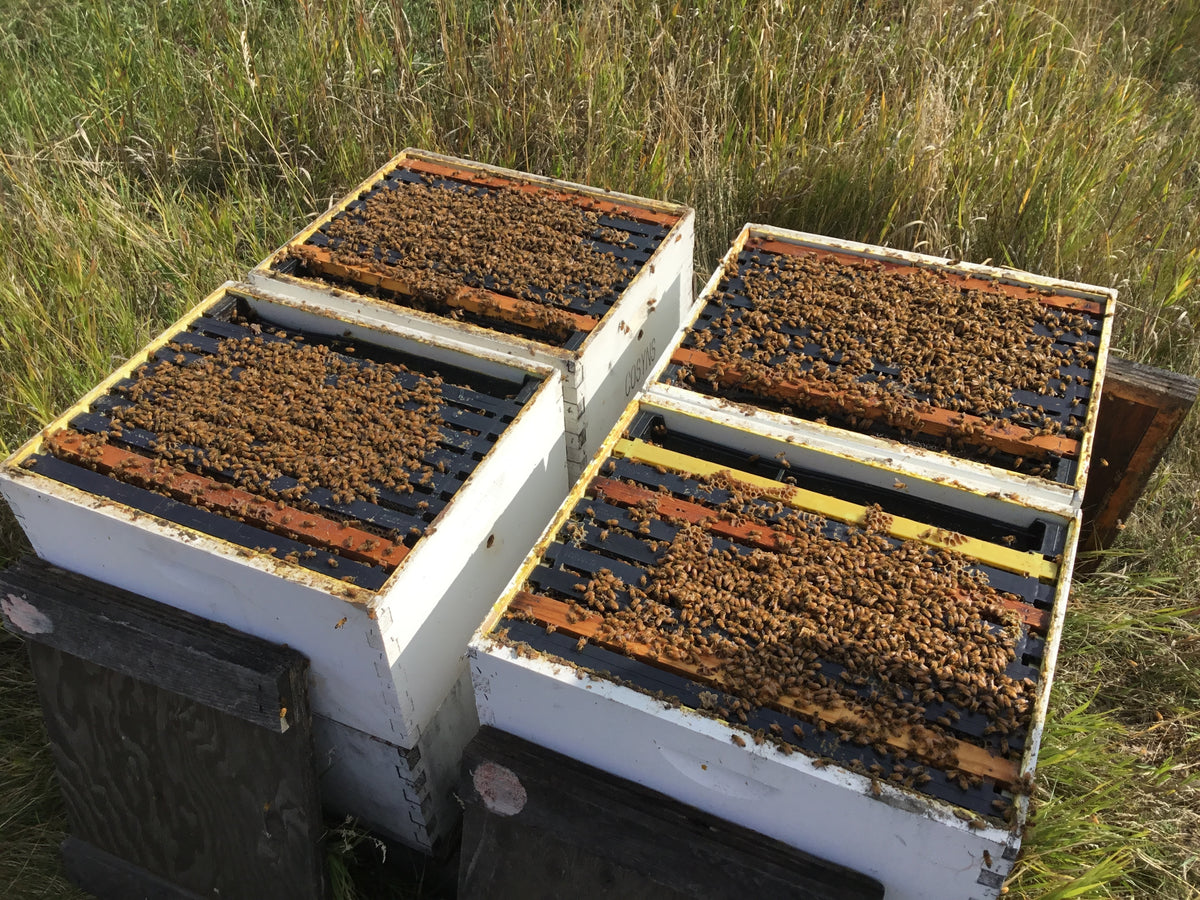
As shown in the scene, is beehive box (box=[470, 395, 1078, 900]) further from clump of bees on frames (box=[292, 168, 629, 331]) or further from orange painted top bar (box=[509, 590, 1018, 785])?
clump of bees on frames (box=[292, 168, 629, 331])

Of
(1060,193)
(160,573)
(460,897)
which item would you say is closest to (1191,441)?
(1060,193)

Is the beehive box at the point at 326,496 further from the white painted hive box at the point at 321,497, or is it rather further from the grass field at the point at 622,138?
Result: the grass field at the point at 622,138

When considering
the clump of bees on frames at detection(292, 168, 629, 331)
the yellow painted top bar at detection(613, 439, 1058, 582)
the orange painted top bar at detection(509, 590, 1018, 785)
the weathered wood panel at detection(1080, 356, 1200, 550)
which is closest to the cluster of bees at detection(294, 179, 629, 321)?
the clump of bees on frames at detection(292, 168, 629, 331)

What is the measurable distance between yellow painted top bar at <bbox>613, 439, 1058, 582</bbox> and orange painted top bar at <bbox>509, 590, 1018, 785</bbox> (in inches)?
24.3

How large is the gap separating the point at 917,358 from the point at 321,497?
210cm

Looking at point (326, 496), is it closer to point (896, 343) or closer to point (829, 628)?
point (829, 628)

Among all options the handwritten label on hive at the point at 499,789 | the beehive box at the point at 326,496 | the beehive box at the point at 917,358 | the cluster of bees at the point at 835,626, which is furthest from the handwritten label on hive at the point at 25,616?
the beehive box at the point at 917,358

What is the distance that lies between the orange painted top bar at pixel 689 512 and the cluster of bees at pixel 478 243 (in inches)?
38.3

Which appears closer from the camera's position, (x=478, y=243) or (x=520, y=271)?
(x=520, y=271)

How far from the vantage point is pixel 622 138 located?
5.50 m

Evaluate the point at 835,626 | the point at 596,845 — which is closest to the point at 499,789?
the point at 596,845

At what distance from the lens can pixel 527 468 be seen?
3.03 metres

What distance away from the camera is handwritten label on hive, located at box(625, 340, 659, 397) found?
12.1 ft

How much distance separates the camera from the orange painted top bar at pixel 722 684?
2125mm
